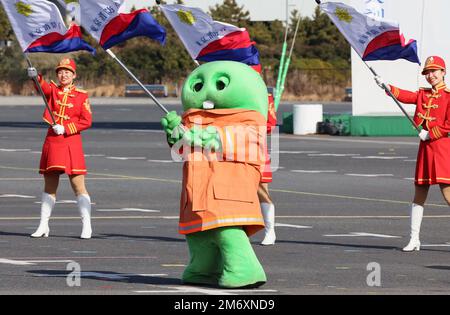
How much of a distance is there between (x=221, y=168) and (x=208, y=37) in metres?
5.78

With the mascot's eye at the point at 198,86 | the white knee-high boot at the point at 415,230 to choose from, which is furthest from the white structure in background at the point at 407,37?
the mascot's eye at the point at 198,86

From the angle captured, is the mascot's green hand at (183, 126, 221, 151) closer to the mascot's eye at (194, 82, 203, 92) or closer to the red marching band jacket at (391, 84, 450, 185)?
the mascot's eye at (194, 82, 203, 92)

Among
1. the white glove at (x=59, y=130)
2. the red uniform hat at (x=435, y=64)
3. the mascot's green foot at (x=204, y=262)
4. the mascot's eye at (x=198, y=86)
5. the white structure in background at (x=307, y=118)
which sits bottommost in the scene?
the white structure in background at (x=307, y=118)

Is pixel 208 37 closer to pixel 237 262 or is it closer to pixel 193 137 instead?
pixel 193 137

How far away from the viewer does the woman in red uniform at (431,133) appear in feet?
51.7

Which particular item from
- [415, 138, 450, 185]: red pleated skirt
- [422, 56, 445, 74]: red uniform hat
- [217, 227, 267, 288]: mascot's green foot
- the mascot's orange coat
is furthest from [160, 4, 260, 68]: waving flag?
[217, 227, 267, 288]: mascot's green foot

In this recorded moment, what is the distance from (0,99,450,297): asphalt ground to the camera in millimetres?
12727

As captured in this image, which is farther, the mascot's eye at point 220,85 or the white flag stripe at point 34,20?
the white flag stripe at point 34,20

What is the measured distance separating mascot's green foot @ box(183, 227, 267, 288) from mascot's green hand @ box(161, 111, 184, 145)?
2.55ft

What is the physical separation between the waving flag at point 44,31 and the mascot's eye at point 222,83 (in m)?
6.24

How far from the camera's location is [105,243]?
1609 cm

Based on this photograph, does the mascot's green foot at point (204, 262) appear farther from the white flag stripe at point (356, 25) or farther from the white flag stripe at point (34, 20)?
the white flag stripe at point (34, 20)

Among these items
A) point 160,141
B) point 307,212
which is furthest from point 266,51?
point 307,212

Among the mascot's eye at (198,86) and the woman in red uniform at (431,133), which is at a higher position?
the mascot's eye at (198,86)
